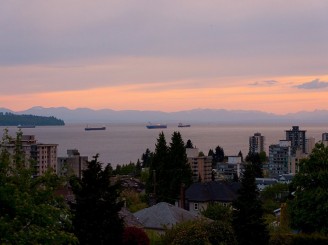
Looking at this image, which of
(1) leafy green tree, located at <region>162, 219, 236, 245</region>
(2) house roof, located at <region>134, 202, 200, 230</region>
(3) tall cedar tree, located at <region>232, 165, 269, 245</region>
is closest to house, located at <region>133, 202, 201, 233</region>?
(2) house roof, located at <region>134, 202, 200, 230</region>

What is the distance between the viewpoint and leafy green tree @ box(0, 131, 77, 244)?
10.8 m

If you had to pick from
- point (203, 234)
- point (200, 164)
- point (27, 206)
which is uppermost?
point (27, 206)

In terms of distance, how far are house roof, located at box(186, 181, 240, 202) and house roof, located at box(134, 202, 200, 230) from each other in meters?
18.8

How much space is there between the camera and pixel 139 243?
2034 cm

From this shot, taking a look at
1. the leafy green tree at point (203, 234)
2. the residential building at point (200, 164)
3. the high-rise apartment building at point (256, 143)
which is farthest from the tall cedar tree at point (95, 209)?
the high-rise apartment building at point (256, 143)

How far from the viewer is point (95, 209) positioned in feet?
51.5

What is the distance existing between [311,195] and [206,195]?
26547mm

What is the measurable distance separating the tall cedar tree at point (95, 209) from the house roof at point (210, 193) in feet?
120

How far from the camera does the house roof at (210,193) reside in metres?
52.4

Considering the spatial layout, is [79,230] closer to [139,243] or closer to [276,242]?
[139,243]

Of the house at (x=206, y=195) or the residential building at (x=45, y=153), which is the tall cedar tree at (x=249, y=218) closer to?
the house at (x=206, y=195)

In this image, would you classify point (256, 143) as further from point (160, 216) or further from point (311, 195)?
point (311, 195)

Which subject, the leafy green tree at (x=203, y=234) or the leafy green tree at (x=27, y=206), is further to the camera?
the leafy green tree at (x=203, y=234)

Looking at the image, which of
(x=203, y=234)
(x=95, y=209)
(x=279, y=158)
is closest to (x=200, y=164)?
(x=279, y=158)
